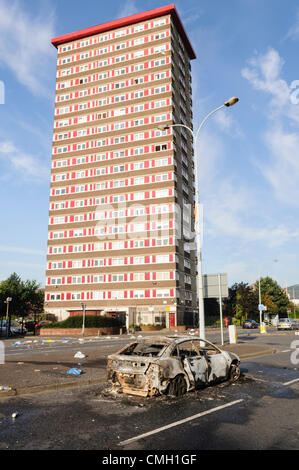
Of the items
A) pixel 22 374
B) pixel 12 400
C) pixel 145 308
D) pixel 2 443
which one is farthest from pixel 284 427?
pixel 145 308

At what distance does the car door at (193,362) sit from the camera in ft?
26.2

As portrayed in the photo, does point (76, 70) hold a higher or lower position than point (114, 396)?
higher

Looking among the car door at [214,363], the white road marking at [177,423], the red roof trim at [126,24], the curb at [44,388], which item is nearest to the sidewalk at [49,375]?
the curb at [44,388]

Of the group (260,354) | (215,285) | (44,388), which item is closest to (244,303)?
(215,285)

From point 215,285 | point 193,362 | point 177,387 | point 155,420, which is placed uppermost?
point 215,285

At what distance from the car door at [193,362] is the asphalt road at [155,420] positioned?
315 mm

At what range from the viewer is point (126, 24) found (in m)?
65.2

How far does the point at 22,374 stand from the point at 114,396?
3.83 meters

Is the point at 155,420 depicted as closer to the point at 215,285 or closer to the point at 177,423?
the point at 177,423

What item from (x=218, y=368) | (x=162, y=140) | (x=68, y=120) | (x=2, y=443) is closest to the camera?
(x=2, y=443)

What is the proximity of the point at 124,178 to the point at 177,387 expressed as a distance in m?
53.7

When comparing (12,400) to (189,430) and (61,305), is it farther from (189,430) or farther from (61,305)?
(61,305)
